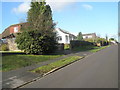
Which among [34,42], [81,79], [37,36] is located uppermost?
[37,36]

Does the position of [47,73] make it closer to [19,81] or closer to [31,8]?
[19,81]

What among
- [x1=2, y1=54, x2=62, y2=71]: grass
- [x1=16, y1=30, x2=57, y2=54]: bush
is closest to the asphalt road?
[x1=2, y1=54, x2=62, y2=71]: grass

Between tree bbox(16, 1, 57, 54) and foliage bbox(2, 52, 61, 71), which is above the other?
tree bbox(16, 1, 57, 54)

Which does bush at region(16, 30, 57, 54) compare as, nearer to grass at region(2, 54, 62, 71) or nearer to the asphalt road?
grass at region(2, 54, 62, 71)

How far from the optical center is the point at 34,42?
20.8 m

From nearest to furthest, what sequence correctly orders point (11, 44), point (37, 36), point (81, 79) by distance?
point (81, 79), point (37, 36), point (11, 44)

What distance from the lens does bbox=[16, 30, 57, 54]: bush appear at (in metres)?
20.8

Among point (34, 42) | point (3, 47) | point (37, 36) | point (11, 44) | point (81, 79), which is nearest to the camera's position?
point (81, 79)

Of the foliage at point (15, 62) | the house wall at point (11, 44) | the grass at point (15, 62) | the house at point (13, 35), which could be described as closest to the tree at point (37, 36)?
the house at point (13, 35)

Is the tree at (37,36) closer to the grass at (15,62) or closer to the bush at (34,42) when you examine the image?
the bush at (34,42)

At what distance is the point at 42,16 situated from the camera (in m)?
22.3

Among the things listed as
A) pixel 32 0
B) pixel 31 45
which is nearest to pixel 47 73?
pixel 31 45

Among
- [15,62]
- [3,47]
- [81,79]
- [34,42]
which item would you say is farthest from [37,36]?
[3,47]

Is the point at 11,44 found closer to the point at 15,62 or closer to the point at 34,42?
the point at 34,42
